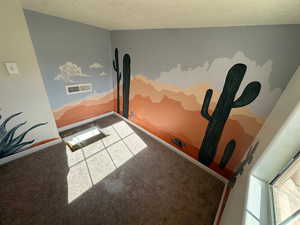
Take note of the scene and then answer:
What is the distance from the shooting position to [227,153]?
1.61 meters

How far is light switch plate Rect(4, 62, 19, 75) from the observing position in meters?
1.40

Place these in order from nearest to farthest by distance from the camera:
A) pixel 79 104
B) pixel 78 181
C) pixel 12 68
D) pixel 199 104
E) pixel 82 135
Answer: pixel 12 68
pixel 78 181
pixel 199 104
pixel 82 135
pixel 79 104

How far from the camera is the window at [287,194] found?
0.59 m

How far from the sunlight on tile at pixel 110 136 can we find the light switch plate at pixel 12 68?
1.57 m

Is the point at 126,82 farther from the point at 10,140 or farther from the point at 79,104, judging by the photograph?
the point at 10,140

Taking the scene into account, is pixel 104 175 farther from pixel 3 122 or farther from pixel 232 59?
pixel 232 59

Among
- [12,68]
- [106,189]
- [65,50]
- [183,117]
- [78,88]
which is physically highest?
[65,50]

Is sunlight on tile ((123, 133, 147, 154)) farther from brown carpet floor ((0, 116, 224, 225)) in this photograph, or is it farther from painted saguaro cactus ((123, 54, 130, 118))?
painted saguaro cactus ((123, 54, 130, 118))

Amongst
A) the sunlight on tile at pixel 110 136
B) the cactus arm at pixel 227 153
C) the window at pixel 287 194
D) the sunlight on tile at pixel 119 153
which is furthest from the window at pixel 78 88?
the window at pixel 287 194

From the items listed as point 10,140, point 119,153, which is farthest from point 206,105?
point 10,140

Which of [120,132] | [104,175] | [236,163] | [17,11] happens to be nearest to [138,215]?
[104,175]

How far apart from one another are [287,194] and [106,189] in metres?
1.70

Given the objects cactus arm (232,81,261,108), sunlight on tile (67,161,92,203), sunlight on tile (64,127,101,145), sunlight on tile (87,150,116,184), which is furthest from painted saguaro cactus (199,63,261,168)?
sunlight on tile (64,127,101,145)

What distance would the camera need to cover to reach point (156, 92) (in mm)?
2188
